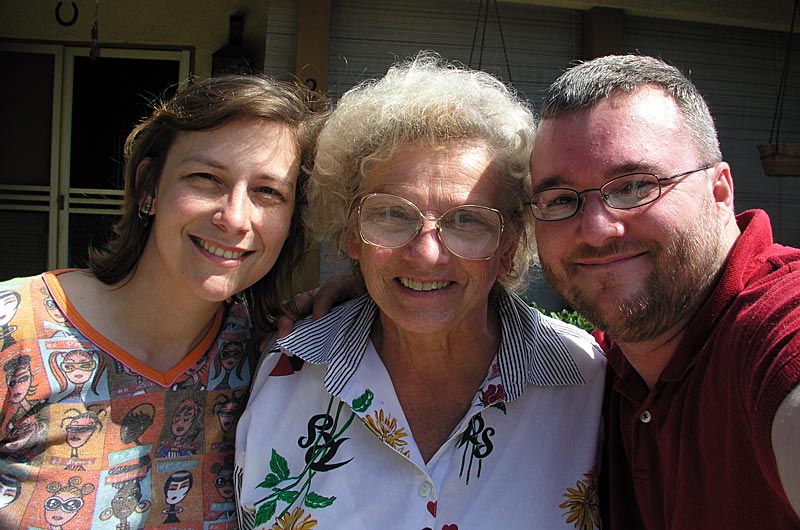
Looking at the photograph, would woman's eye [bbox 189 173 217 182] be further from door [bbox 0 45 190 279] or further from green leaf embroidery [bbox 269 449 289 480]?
door [bbox 0 45 190 279]

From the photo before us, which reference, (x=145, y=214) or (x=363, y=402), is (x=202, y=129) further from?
(x=363, y=402)

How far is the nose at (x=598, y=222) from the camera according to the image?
4.90 feet

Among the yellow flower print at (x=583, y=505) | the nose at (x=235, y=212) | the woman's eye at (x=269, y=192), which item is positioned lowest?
the yellow flower print at (x=583, y=505)

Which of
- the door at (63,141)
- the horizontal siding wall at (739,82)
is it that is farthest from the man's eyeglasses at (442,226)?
the door at (63,141)

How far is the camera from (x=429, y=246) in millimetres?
1839

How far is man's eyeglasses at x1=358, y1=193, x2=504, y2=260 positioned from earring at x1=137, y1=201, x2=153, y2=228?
0.64 meters

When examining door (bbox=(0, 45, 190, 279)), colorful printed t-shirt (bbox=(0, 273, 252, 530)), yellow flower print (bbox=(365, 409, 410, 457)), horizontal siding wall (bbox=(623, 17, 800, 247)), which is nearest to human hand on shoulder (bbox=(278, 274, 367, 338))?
colorful printed t-shirt (bbox=(0, 273, 252, 530))

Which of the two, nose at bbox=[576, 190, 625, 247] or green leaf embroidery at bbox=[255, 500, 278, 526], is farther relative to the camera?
green leaf embroidery at bbox=[255, 500, 278, 526]

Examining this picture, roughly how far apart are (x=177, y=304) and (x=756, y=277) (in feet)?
4.95

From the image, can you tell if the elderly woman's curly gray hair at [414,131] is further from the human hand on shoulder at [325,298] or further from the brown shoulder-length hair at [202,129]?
the human hand on shoulder at [325,298]

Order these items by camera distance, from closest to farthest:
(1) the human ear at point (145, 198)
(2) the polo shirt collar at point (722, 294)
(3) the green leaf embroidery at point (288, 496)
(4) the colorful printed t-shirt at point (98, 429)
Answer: (2) the polo shirt collar at point (722, 294)
(4) the colorful printed t-shirt at point (98, 429)
(3) the green leaf embroidery at point (288, 496)
(1) the human ear at point (145, 198)

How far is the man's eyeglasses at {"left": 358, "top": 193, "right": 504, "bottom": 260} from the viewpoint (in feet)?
6.12

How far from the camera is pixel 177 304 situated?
1.96m

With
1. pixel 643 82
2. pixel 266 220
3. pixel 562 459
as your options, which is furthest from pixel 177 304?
pixel 643 82
